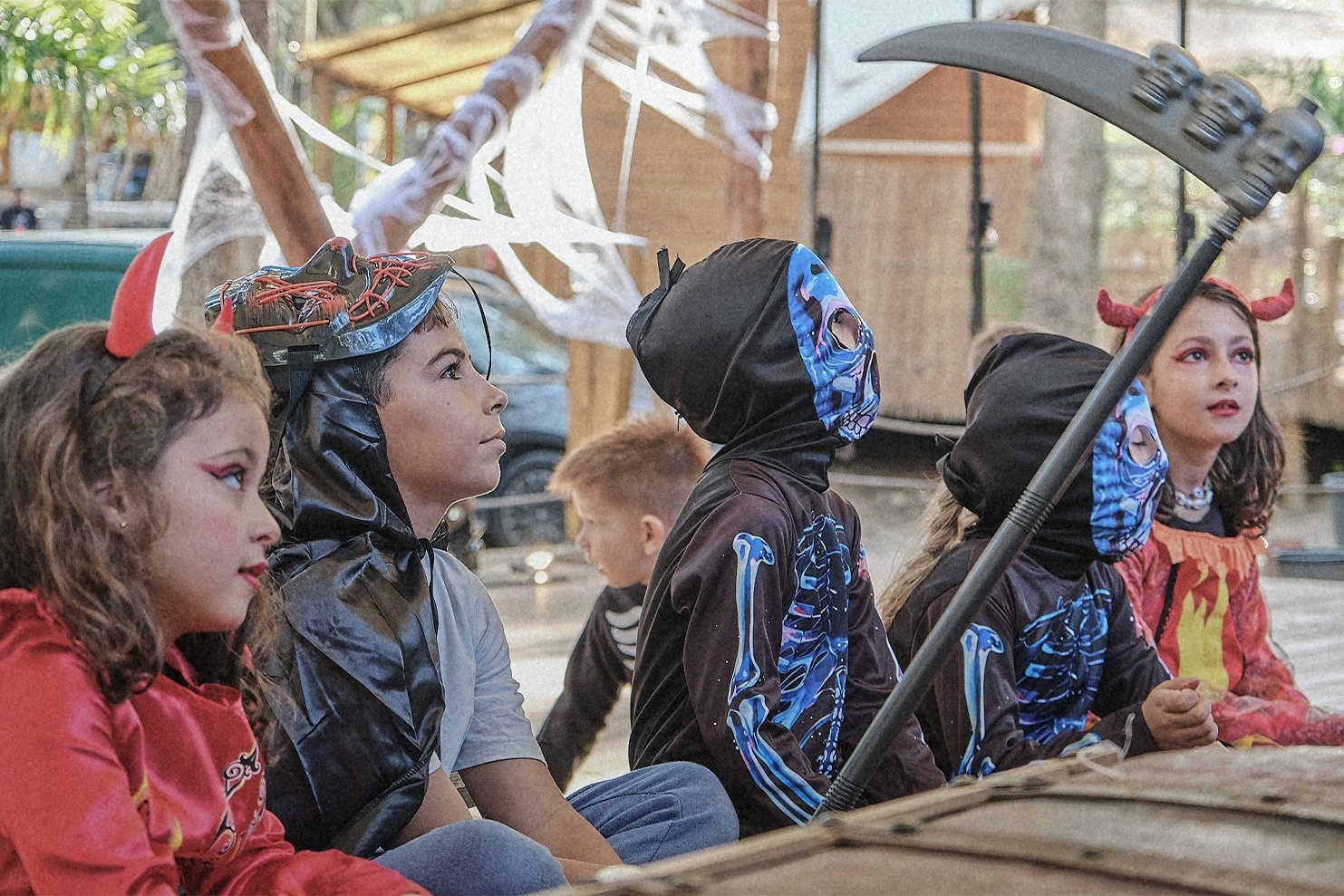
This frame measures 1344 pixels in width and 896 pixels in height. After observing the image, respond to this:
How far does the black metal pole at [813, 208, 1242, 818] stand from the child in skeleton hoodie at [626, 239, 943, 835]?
56 cm

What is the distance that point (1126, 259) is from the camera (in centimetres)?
1062

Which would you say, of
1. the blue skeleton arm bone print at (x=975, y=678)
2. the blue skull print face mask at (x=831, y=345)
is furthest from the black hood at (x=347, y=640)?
the blue skeleton arm bone print at (x=975, y=678)

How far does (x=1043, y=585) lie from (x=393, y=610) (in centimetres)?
107

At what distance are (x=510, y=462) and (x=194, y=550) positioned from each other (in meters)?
5.30

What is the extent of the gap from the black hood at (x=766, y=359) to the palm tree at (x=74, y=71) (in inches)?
212

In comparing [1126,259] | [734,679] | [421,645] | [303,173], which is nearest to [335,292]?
[421,645]

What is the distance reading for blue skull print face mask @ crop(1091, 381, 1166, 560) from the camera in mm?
2225

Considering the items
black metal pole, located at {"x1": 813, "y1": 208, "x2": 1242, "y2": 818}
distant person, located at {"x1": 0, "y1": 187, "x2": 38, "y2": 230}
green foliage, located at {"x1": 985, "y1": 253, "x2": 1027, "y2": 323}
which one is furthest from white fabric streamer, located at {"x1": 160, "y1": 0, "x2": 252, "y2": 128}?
green foliage, located at {"x1": 985, "y1": 253, "x2": 1027, "y2": 323}

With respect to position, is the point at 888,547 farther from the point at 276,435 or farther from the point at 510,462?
the point at 276,435

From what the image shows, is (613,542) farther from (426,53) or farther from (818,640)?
(426,53)

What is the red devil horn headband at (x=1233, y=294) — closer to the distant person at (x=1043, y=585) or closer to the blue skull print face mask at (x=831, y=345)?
the distant person at (x=1043, y=585)

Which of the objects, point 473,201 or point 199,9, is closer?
point 199,9

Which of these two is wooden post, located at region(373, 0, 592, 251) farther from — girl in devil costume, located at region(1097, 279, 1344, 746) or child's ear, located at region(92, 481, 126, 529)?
child's ear, located at region(92, 481, 126, 529)

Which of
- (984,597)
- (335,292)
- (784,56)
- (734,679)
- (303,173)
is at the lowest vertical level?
(734,679)
